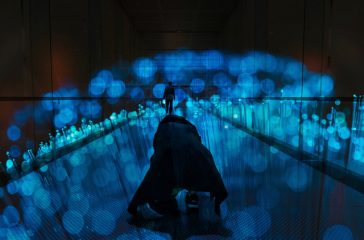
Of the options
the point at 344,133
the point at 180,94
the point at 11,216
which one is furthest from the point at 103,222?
the point at 180,94

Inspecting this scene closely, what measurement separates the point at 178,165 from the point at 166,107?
10185mm

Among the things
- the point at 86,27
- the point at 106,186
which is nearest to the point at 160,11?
the point at 86,27

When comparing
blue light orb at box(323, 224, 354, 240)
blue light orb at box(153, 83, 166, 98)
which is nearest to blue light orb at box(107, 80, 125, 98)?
blue light orb at box(323, 224, 354, 240)

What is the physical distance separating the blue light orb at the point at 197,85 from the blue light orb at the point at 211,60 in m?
1.12

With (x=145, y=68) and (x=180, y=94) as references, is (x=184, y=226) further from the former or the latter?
(x=180, y=94)

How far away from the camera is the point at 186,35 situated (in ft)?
50.7

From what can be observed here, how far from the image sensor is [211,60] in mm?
19656

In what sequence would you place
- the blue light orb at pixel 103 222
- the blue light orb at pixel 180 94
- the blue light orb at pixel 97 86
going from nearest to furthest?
the blue light orb at pixel 103 222 → the blue light orb at pixel 97 86 → the blue light orb at pixel 180 94

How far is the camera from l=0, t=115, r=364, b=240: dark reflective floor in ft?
6.66

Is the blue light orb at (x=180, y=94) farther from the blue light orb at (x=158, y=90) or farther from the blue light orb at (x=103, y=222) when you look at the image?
the blue light orb at (x=103, y=222)

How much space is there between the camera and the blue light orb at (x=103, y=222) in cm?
207

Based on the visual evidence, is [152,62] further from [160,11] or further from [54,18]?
[54,18]

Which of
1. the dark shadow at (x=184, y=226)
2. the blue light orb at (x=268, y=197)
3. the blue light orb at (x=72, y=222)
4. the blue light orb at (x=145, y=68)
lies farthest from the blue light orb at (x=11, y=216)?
the blue light orb at (x=145, y=68)

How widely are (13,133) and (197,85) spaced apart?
54.3ft
